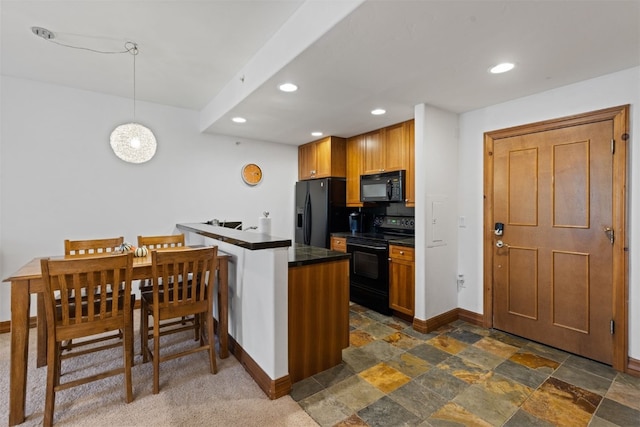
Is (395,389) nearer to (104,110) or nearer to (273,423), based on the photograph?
(273,423)

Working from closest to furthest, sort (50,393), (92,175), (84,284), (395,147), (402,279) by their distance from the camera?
(50,393), (84,284), (402,279), (92,175), (395,147)

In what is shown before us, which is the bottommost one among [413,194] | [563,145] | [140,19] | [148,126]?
[413,194]

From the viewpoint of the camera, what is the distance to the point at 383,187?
3.82 meters

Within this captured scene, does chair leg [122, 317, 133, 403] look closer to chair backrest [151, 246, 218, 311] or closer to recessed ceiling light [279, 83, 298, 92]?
chair backrest [151, 246, 218, 311]

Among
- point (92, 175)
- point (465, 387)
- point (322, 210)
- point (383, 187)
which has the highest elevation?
point (92, 175)

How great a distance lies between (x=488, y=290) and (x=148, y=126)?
438 centimetres

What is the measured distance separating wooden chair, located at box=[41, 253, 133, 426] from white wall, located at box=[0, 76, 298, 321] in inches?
69.0

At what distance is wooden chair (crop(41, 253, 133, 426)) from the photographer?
1729 millimetres

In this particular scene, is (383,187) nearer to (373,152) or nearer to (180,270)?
(373,152)

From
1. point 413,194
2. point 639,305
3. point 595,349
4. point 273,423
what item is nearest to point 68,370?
point 273,423

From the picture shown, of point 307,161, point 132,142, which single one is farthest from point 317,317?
point 307,161

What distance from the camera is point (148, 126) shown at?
3.78 meters

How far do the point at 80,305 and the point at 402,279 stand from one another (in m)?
2.79

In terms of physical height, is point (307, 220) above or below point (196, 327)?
above
